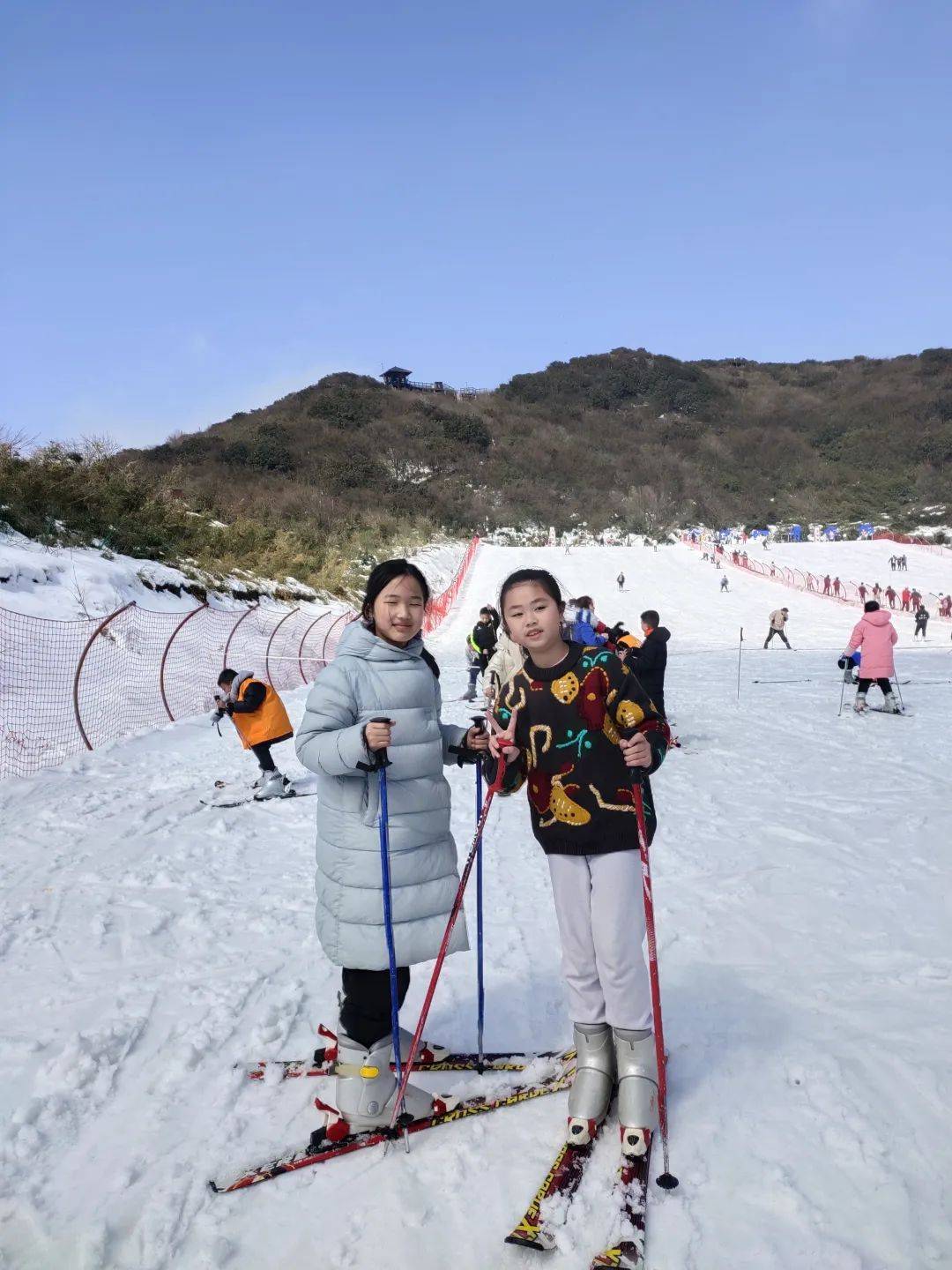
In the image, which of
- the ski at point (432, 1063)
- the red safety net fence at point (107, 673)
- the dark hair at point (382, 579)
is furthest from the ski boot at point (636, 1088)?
the red safety net fence at point (107, 673)

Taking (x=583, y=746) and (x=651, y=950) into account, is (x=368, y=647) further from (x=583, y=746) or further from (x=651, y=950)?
(x=651, y=950)

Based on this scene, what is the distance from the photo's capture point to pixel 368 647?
108 inches

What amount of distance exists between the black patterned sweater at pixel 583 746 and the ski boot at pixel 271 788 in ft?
17.2

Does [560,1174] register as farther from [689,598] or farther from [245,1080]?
[689,598]

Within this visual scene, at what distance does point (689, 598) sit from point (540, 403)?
59.1 meters

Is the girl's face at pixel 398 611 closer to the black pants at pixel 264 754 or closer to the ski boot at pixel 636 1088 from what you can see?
the ski boot at pixel 636 1088

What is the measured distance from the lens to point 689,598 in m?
33.6

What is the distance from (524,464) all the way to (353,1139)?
217ft

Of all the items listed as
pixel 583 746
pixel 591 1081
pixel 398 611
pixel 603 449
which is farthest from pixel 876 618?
pixel 603 449

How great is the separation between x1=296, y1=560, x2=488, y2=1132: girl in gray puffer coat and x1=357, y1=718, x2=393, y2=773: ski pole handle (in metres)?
0.07

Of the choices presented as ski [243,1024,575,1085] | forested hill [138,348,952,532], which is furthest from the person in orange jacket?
forested hill [138,348,952,532]

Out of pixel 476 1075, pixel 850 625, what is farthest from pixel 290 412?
pixel 476 1075

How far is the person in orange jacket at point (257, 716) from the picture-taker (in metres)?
7.34

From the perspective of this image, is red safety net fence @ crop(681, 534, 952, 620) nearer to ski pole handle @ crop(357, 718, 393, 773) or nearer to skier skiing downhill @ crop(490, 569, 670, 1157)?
skier skiing downhill @ crop(490, 569, 670, 1157)
